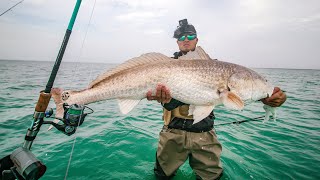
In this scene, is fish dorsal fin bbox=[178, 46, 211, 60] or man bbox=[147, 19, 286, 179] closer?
fish dorsal fin bbox=[178, 46, 211, 60]

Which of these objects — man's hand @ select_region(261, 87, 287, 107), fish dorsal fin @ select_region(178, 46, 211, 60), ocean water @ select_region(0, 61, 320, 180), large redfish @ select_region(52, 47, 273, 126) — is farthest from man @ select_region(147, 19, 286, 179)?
ocean water @ select_region(0, 61, 320, 180)

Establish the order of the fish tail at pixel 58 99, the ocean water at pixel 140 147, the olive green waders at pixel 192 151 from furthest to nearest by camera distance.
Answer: the ocean water at pixel 140 147 < the olive green waders at pixel 192 151 < the fish tail at pixel 58 99

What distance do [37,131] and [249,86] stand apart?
3.36 m

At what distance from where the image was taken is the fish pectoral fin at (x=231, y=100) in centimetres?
313

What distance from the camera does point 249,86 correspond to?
3373 millimetres

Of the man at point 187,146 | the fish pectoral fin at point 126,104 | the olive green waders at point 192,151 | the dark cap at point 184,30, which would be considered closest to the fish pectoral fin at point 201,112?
the man at point 187,146

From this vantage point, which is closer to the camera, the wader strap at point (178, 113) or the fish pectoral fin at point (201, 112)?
the fish pectoral fin at point (201, 112)

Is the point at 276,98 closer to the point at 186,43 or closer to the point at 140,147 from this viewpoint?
the point at 186,43

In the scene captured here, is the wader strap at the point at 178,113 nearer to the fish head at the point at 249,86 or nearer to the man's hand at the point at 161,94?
the man's hand at the point at 161,94

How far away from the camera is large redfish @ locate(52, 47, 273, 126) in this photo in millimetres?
3029

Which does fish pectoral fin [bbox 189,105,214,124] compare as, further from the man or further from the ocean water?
the ocean water

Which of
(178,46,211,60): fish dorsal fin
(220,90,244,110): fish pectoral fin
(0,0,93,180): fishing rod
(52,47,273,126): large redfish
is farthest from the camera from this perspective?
(178,46,211,60): fish dorsal fin

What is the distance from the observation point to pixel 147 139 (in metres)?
7.46

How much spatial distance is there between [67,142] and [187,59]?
5.67m
